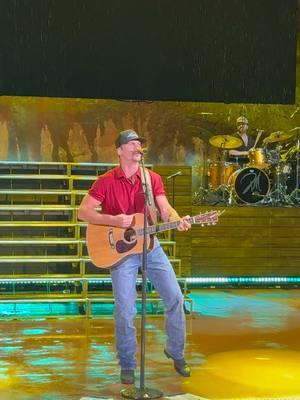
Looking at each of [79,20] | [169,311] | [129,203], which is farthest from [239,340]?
[79,20]

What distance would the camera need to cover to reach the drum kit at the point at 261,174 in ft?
40.5

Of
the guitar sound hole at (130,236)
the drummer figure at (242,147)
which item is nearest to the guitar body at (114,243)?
the guitar sound hole at (130,236)

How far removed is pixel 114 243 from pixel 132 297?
1.45 feet

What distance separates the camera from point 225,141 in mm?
12578

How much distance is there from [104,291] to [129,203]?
4.30m

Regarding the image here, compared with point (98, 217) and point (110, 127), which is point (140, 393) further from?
point (110, 127)

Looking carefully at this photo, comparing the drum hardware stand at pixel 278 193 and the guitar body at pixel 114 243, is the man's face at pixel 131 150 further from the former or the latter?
the drum hardware stand at pixel 278 193

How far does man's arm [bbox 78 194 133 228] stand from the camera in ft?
18.6

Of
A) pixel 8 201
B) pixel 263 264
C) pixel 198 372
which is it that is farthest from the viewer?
pixel 263 264

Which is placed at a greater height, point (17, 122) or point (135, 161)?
point (17, 122)

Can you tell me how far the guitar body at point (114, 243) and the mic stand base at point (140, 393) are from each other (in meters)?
0.95

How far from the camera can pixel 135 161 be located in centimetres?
588

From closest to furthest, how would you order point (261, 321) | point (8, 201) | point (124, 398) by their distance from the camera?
1. point (124, 398)
2. point (261, 321)
3. point (8, 201)

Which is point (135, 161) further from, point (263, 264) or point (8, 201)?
point (263, 264)
